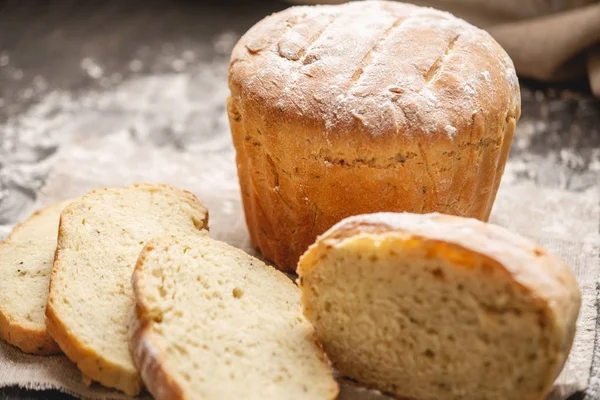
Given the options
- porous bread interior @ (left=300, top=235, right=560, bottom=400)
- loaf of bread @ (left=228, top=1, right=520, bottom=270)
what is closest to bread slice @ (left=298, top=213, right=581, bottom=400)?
porous bread interior @ (left=300, top=235, right=560, bottom=400)

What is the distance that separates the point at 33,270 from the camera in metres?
2.41

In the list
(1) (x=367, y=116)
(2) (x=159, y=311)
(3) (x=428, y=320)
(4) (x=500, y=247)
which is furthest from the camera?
(1) (x=367, y=116)

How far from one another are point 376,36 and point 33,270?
4.89 feet

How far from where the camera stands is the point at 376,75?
2.22m

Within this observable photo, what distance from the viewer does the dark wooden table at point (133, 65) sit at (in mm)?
3488

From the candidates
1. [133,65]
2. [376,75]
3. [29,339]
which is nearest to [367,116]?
[376,75]

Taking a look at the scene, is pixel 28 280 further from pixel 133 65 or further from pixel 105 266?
pixel 133 65

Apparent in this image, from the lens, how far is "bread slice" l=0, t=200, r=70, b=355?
84.6 inches

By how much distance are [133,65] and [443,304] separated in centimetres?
344


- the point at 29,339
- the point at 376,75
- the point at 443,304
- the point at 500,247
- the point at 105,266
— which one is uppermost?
the point at 376,75

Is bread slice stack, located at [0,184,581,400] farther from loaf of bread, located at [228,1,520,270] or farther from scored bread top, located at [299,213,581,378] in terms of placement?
loaf of bread, located at [228,1,520,270]

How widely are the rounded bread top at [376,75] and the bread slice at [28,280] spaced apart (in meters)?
0.94

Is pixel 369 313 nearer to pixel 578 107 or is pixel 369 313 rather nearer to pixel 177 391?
pixel 177 391

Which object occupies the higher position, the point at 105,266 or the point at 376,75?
the point at 376,75
